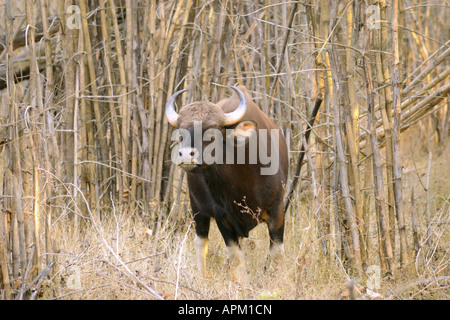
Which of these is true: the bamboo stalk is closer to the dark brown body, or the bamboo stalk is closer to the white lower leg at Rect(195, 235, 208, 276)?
the dark brown body

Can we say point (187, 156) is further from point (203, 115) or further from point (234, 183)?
point (234, 183)

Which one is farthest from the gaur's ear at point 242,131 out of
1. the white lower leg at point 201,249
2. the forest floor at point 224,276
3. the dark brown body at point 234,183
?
the white lower leg at point 201,249

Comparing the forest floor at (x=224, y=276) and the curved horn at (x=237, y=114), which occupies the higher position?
the curved horn at (x=237, y=114)

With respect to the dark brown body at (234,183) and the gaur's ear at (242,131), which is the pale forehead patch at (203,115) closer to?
the dark brown body at (234,183)

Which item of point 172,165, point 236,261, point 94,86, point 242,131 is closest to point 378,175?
point 242,131

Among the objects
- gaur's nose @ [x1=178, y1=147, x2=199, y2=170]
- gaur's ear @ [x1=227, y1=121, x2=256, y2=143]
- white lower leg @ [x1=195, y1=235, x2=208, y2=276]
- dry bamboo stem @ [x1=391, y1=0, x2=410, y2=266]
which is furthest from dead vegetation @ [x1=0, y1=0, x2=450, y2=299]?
gaur's nose @ [x1=178, y1=147, x2=199, y2=170]

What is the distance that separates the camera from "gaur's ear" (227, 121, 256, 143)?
499cm

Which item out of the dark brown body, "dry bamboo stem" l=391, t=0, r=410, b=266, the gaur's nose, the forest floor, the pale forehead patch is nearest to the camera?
the forest floor

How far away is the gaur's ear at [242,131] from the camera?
4992 mm

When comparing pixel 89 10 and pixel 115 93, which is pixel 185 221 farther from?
pixel 89 10

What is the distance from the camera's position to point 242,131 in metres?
5.00

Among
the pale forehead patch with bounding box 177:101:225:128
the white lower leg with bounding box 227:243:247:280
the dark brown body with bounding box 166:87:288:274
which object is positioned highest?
the pale forehead patch with bounding box 177:101:225:128

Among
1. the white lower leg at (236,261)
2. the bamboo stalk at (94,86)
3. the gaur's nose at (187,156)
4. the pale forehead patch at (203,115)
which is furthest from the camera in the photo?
the bamboo stalk at (94,86)

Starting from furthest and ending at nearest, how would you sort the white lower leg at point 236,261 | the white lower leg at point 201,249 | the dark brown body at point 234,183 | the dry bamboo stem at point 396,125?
the white lower leg at point 201,249 < the white lower leg at point 236,261 < the dark brown body at point 234,183 < the dry bamboo stem at point 396,125
